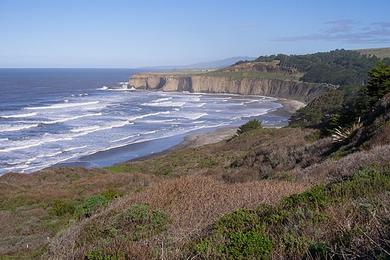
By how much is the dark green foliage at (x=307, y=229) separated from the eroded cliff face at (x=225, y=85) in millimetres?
110117

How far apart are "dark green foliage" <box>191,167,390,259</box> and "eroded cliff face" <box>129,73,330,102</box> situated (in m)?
110

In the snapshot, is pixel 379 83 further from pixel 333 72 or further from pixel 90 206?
pixel 333 72

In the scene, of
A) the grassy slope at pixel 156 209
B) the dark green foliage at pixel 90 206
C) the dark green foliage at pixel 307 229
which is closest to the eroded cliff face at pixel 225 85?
the grassy slope at pixel 156 209

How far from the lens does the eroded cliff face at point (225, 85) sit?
121 meters

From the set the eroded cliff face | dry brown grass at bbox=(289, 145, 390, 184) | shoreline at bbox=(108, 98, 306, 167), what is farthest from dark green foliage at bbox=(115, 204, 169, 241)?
the eroded cliff face

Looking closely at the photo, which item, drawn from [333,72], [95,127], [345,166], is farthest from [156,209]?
[333,72]

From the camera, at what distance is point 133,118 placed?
69.4 meters

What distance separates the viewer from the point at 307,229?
17.4 ft

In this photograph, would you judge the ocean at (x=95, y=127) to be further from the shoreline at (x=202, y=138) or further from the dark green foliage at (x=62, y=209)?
the dark green foliage at (x=62, y=209)

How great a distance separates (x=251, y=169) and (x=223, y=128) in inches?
1722

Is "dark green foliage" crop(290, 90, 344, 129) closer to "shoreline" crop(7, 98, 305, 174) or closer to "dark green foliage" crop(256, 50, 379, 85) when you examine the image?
"shoreline" crop(7, 98, 305, 174)

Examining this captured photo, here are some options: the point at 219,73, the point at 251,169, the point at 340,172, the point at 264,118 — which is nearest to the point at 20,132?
the point at 264,118

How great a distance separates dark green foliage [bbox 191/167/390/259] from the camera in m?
4.36

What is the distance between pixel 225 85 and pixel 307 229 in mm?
132716
